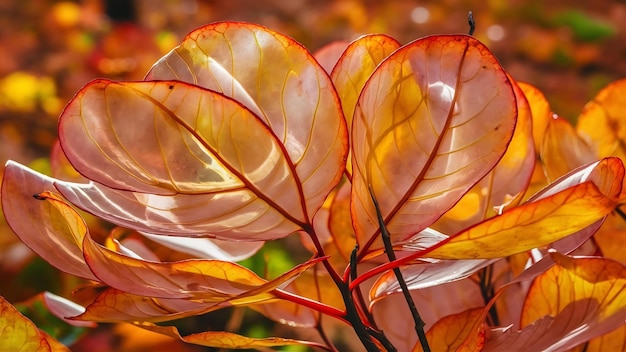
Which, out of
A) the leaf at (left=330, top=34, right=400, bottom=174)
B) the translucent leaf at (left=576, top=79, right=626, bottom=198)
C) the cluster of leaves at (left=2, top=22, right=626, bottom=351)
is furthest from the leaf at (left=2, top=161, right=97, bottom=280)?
the translucent leaf at (left=576, top=79, right=626, bottom=198)

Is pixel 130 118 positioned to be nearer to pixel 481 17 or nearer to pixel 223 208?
pixel 223 208

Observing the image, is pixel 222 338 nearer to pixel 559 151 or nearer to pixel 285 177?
pixel 285 177

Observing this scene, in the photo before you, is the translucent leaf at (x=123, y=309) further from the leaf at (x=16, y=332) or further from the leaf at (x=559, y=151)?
the leaf at (x=559, y=151)

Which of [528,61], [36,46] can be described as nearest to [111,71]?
[36,46]

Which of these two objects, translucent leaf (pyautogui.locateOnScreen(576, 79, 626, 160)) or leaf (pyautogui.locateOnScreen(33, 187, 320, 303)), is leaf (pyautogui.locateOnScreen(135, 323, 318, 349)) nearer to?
leaf (pyautogui.locateOnScreen(33, 187, 320, 303))

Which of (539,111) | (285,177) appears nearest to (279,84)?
(285,177)

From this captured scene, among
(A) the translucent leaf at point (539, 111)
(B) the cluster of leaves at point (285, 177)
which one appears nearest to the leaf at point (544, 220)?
(B) the cluster of leaves at point (285, 177)

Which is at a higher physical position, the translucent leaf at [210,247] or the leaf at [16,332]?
the translucent leaf at [210,247]
